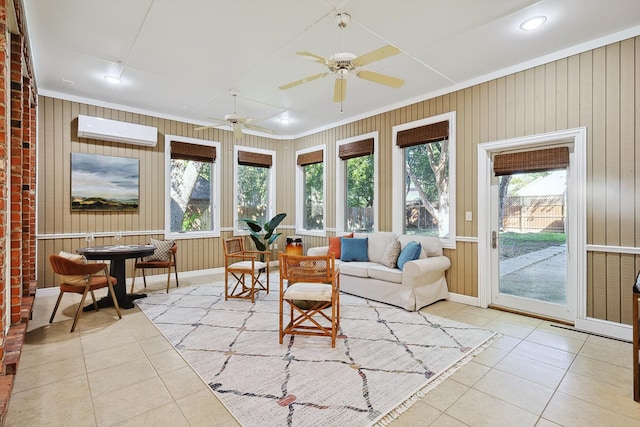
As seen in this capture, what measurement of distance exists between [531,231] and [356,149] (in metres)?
3.14

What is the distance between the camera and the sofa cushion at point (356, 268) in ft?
14.7

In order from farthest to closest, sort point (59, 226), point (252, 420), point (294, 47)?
point (59, 226), point (294, 47), point (252, 420)

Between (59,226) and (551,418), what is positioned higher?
(59,226)

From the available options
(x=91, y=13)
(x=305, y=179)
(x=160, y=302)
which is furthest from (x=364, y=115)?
(x=160, y=302)

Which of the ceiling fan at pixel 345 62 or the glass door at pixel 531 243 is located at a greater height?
the ceiling fan at pixel 345 62

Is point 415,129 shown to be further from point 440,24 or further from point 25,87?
point 25,87

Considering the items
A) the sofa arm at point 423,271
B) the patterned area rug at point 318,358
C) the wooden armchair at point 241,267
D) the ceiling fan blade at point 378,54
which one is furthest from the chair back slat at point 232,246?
the ceiling fan blade at point 378,54

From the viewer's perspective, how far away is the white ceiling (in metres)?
2.75

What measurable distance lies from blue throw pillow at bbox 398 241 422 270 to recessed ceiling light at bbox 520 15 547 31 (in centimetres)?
267

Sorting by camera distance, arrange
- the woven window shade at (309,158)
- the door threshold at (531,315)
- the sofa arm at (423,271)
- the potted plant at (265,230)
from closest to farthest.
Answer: the door threshold at (531,315), the sofa arm at (423,271), the potted plant at (265,230), the woven window shade at (309,158)

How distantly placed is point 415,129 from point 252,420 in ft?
14.5

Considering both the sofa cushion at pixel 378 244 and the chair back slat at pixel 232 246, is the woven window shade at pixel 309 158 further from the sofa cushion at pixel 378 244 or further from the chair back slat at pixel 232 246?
the chair back slat at pixel 232 246

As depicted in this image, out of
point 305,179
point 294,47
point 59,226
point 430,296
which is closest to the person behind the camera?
point 294,47

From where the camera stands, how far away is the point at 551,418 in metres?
1.91
